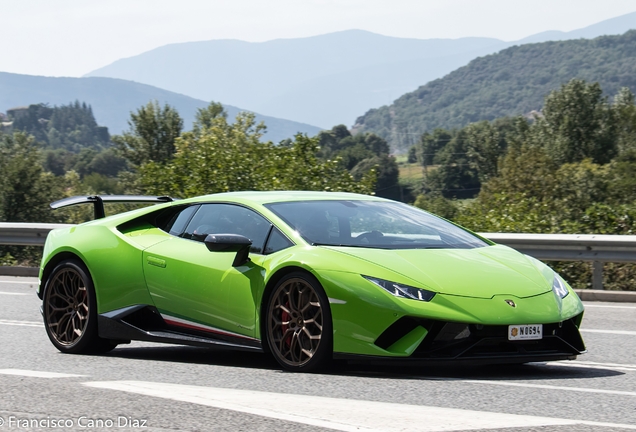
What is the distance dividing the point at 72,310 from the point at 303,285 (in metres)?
2.32

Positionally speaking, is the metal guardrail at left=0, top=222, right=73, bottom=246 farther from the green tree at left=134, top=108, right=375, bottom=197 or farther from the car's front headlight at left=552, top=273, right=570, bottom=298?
the car's front headlight at left=552, top=273, right=570, bottom=298

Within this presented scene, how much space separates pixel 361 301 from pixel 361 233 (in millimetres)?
928

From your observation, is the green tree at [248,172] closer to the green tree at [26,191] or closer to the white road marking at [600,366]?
the white road marking at [600,366]

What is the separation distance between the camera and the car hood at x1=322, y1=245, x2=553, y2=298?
576 centimetres

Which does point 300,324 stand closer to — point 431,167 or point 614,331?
point 614,331

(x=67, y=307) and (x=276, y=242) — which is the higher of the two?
(x=276, y=242)

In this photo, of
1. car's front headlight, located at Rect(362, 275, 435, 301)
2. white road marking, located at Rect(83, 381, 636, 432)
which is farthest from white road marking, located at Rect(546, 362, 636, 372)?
white road marking, located at Rect(83, 381, 636, 432)

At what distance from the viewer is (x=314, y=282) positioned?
588cm

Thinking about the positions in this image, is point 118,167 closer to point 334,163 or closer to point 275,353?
point 334,163

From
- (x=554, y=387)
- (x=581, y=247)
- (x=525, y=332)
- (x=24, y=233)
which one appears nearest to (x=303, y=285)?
(x=525, y=332)

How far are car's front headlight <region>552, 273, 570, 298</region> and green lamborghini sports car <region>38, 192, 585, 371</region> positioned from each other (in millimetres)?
20

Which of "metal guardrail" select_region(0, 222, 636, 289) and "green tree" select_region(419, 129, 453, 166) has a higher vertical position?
"metal guardrail" select_region(0, 222, 636, 289)

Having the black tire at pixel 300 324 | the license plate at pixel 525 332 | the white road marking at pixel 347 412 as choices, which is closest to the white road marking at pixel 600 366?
the license plate at pixel 525 332

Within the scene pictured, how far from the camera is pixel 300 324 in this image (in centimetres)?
595
